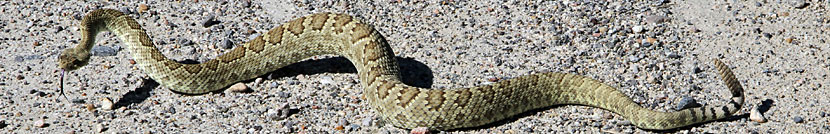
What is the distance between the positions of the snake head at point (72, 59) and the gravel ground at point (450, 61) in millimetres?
244

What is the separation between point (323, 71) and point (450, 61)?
125cm

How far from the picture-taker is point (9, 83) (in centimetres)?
823

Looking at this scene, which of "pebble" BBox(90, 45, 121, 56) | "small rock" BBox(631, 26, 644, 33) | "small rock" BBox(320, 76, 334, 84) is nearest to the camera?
"small rock" BBox(320, 76, 334, 84)

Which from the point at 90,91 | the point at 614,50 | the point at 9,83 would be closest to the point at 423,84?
the point at 614,50

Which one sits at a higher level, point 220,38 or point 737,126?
point 220,38

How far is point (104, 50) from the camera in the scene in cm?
889

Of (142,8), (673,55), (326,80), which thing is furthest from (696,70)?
(142,8)

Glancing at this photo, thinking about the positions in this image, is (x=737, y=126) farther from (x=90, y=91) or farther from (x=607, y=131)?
(x=90, y=91)

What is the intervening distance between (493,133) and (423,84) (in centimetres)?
124

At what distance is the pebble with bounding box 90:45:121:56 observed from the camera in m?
8.84

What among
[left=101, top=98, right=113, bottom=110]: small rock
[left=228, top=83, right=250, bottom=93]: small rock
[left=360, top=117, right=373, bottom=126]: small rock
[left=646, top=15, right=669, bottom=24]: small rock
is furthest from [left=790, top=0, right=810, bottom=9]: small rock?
[left=101, top=98, right=113, bottom=110]: small rock

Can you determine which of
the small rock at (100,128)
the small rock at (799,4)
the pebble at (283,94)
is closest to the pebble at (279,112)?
the pebble at (283,94)

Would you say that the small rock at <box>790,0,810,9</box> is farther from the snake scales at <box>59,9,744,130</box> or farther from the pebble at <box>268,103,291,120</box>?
the pebble at <box>268,103,291,120</box>

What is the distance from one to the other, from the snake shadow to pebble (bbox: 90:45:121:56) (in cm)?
74
